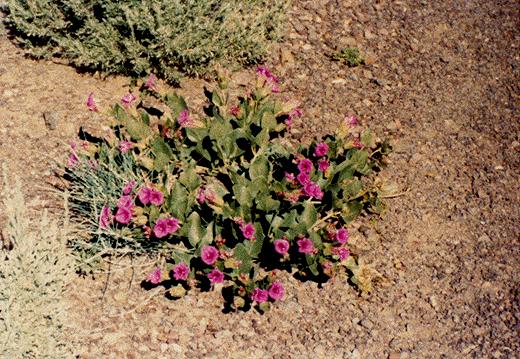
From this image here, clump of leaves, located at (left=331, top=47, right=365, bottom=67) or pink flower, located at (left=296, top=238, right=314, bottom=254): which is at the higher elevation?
clump of leaves, located at (left=331, top=47, right=365, bottom=67)

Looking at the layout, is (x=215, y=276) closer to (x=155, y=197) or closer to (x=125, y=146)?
(x=155, y=197)

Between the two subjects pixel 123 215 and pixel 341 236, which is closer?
pixel 123 215

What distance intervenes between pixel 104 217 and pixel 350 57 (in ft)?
7.45

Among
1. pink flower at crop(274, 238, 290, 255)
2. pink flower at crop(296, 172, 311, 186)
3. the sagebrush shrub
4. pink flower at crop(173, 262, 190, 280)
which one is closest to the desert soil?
the sagebrush shrub

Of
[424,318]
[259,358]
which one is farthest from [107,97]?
[424,318]

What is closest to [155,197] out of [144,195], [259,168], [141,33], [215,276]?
[144,195]

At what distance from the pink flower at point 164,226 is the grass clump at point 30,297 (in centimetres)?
45

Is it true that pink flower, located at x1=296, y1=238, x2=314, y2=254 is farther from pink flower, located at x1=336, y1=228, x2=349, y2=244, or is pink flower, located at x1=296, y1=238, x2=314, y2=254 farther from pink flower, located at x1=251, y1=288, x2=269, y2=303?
pink flower, located at x1=251, y1=288, x2=269, y2=303

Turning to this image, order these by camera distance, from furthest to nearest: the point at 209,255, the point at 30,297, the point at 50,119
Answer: the point at 50,119 → the point at 209,255 → the point at 30,297

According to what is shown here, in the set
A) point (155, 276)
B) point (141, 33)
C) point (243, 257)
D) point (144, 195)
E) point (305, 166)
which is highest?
point (141, 33)

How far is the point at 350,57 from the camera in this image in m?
4.23

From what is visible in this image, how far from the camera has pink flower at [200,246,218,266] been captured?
9.13 feet

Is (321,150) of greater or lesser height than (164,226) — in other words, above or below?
above

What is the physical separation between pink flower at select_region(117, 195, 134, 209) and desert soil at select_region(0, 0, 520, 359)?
0.36m
